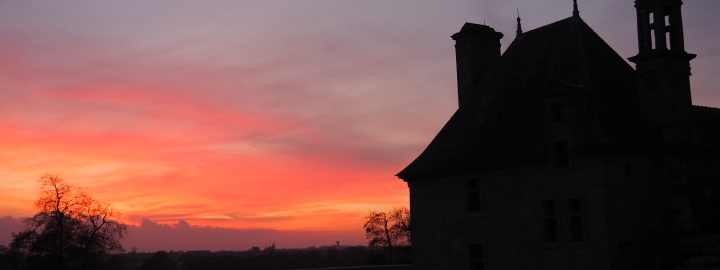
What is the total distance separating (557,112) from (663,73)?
4.09m

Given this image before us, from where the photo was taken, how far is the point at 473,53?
41250 millimetres

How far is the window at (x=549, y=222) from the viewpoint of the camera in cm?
3091

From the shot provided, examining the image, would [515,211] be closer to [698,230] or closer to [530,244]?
[530,244]

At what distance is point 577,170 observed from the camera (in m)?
29.8

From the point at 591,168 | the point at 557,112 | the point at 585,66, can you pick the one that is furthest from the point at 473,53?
the point at 591,168

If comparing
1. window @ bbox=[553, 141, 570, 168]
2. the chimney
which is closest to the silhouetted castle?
window @ bbox=[553, 141, 570, 168]

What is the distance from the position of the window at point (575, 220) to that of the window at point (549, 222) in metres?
0.87

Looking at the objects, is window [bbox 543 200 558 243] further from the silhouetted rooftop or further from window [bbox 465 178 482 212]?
window [bbox 465 178 482 212]

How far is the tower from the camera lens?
3028 centimetres

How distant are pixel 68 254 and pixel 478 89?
30.0 m

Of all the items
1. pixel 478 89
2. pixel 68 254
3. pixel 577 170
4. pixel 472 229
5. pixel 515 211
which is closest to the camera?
pixel 577 170

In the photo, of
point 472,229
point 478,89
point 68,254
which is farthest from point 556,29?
point 68,254

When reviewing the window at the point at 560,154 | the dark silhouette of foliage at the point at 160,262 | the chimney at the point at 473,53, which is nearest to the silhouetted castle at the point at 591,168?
the window at the point at 560,154

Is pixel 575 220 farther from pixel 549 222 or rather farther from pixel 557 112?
pixel 557 112
